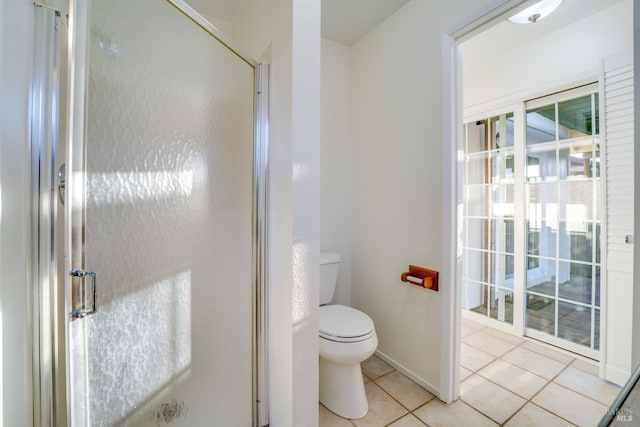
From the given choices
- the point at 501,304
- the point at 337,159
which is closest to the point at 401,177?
the point at 337,159

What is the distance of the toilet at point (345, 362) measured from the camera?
4.50 ft

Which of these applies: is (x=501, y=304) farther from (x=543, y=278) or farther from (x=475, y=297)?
(x=543, y=278)

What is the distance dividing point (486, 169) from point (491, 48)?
1.08 m

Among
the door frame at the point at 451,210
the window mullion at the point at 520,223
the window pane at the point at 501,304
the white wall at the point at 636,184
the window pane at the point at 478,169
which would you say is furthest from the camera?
the window pane at the point at 478,169

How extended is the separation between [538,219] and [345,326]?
2040 millimetres

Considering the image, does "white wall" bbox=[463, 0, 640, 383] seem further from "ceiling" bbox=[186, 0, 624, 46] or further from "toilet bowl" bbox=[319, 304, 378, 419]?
"toilet bowl" bbox=[319, 304, 378, 419]

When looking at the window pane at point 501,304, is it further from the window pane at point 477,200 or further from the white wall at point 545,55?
the white wall at point 545,55

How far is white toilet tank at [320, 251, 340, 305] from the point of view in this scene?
1.89m

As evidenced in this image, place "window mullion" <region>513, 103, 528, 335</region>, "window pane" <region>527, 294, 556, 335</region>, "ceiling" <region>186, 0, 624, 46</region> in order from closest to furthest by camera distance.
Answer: "ceiling" <region>186, 0, 624, 46</region>
"window pane" <region>527, 294, 556, 335</region>
"window mullion" <region>513, 103, 528, 335</region>

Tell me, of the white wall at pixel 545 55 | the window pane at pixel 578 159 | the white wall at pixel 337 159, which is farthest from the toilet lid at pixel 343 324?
the white wall at pixel 545 55

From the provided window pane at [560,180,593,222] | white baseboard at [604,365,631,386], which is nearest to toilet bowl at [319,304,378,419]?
white baseboard at [604,365,631,386]

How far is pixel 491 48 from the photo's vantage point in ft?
7.14

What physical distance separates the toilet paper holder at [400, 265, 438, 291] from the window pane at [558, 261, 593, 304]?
1.45 metres

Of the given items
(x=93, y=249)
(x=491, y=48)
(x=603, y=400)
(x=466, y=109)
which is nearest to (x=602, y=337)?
(x=603, y=400)
